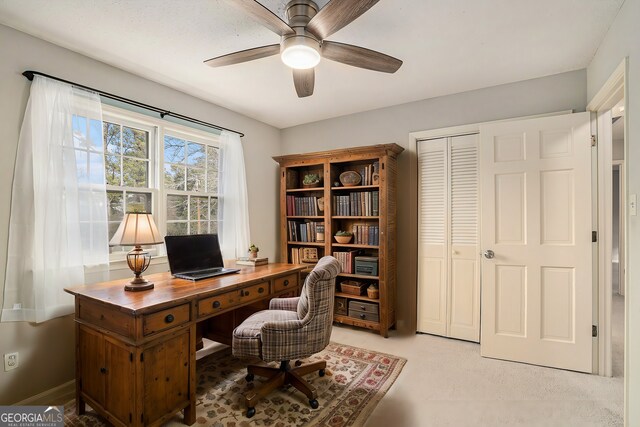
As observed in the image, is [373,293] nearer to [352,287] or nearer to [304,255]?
[352,287]

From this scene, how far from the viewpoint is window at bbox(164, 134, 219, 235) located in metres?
2.86

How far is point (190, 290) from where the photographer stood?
1.90m

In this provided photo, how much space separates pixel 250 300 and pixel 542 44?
280 centimetres

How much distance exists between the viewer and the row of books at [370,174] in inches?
126

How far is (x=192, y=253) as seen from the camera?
2422mm

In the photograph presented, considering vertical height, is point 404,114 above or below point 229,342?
above

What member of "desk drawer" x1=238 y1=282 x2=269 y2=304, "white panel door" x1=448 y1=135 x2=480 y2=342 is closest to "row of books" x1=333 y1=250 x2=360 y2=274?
"white panel door" x1=448 y1=135 x2=480 y2=342

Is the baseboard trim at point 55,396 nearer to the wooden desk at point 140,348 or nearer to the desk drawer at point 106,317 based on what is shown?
the wooden desk at point 140,348

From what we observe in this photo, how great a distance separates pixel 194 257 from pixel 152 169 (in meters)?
0.95

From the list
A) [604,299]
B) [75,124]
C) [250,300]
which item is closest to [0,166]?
[75,124]

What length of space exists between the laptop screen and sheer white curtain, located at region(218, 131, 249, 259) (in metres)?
0.66

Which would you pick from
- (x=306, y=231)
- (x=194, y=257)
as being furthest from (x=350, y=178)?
(x=194, y=257)

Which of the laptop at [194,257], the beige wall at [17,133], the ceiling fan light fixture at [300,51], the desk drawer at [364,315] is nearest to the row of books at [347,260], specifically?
the desk drawer at [364,315]

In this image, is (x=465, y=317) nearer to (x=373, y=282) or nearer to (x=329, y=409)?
(x=373, y=282)
